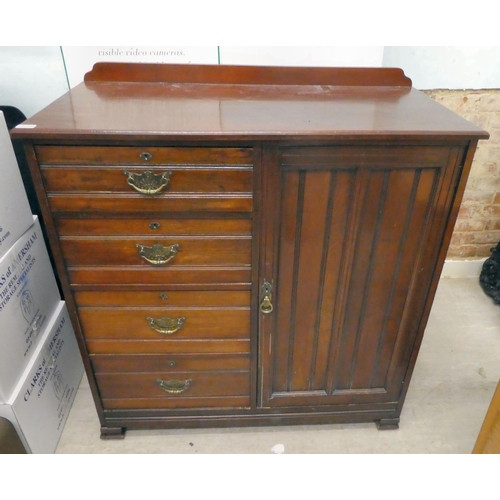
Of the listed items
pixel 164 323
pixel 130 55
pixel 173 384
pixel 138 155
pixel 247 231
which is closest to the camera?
pixel 138 155

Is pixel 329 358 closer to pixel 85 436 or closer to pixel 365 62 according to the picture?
pixel 85 436

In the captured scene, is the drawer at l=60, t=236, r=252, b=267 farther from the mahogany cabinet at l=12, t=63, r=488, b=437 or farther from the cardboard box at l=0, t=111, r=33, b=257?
the cardboard box at l=0, t=111, r=33, b=257

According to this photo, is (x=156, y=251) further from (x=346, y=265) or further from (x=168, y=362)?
(x=346, y=265)

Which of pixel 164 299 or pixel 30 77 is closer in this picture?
pixel 164 299

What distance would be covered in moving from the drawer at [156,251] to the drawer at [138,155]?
0.61 feet

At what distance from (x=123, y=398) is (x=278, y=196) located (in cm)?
79

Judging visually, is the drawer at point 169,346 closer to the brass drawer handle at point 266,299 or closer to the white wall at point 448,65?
the brass drawer handle at point 266,299

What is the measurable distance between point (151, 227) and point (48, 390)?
28.0 inches

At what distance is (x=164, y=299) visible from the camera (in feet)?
3.62

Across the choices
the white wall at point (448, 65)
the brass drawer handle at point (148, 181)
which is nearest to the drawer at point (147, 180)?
the brass drawer handle at point (148, 181)

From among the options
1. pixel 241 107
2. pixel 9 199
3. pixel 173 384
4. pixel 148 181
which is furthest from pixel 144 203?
pixel 173 384

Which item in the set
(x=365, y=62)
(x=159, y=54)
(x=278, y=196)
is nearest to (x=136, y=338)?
(x=278, y=196)

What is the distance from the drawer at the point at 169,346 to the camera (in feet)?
3.85

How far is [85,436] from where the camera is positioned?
1363 millimetres
